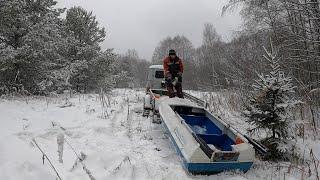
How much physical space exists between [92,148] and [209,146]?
222cm

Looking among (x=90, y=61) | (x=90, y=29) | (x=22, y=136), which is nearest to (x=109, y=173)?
(x=22, y=136)

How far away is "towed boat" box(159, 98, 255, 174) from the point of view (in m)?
5.55

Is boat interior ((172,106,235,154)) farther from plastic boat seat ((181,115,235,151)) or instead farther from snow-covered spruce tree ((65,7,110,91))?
snow-covered spruce tree ((65,7,110,91))

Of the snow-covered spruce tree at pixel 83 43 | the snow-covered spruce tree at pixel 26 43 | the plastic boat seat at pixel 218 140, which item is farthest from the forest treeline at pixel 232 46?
the plastic boat seat at pixel 218 140

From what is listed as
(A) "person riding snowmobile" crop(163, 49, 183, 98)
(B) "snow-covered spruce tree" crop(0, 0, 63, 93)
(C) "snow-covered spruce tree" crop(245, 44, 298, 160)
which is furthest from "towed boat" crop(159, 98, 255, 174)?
(B) "snow-covered spruce tree" crop(0, 0, 63, 93)

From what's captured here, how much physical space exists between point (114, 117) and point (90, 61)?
405 inches

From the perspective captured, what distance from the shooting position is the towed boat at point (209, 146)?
18.2 ft

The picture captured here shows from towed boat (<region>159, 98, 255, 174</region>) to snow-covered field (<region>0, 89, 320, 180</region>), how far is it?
168 mm

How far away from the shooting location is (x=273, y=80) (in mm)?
6582

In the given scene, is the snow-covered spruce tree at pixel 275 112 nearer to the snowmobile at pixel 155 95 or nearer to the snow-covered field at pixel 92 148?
the snow-covered field at pixel 92 148

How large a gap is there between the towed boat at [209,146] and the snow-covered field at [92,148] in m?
0.17

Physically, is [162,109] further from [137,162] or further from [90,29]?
[90,29]

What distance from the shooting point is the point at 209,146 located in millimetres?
5973

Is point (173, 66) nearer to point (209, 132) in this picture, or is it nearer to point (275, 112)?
point (209, 132)
